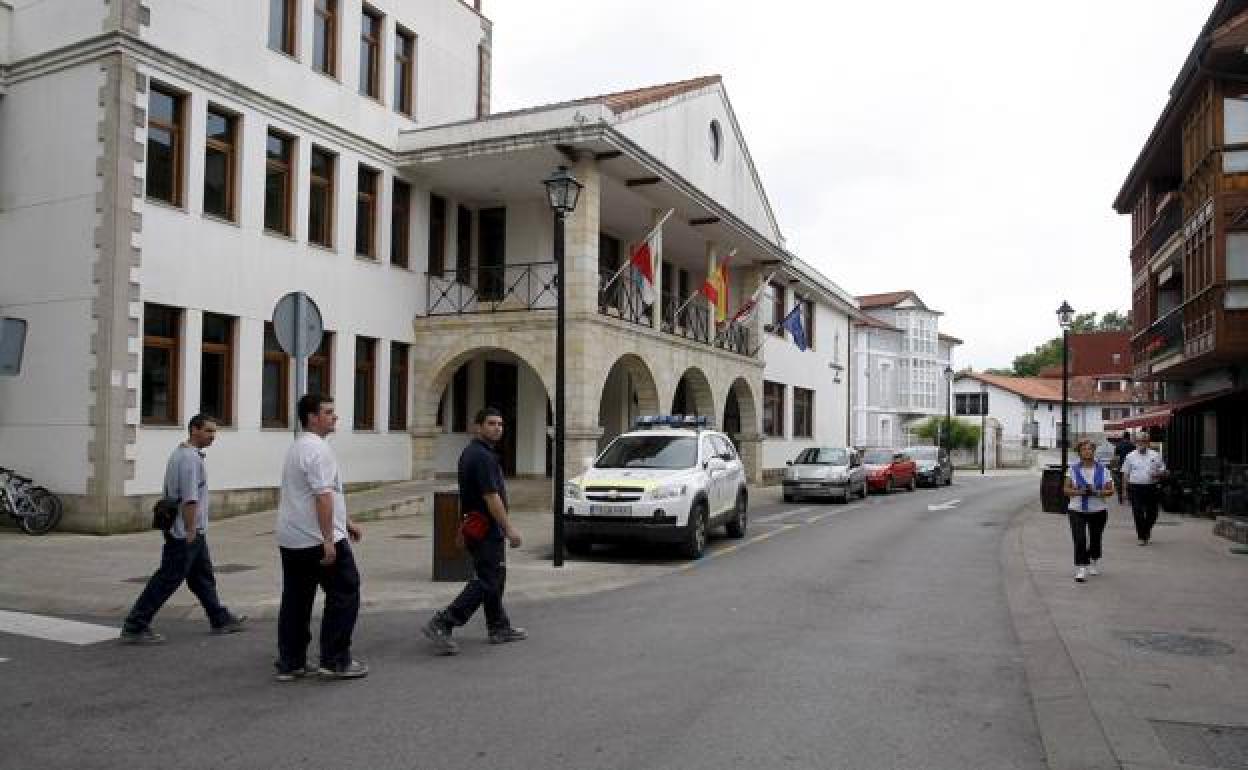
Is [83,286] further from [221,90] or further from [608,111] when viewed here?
[608,111]

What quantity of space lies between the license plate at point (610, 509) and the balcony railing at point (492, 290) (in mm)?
9478

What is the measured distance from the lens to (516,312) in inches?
840

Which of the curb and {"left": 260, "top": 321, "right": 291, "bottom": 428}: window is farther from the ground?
{"left": 260, "top": 321, "right": 291, "bottom": 428}: window

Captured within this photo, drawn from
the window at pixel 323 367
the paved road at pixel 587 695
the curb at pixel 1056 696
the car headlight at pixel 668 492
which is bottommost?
the paved road at pixel 587 695

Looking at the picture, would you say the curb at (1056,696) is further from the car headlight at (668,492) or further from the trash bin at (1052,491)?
the trash bin at (1052,491)

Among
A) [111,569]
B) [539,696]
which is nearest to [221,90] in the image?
[111,569]

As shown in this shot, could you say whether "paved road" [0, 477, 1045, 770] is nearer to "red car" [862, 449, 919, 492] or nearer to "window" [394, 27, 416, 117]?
"window" [394, 27, 416, 117]

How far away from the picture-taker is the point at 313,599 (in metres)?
6.48

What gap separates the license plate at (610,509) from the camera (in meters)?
13.0

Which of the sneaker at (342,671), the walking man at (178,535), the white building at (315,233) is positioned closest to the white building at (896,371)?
the white building at (315,233)

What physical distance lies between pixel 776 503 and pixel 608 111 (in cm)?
1091

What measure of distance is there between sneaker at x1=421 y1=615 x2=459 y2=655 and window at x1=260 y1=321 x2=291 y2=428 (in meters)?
12.0

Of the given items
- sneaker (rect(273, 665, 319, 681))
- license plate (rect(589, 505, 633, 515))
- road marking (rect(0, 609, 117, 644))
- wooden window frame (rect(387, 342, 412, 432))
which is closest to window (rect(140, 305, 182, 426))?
wooden window frame (rect(387, 342, 412, 432))

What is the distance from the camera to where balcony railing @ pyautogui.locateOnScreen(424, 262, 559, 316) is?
22.7m
